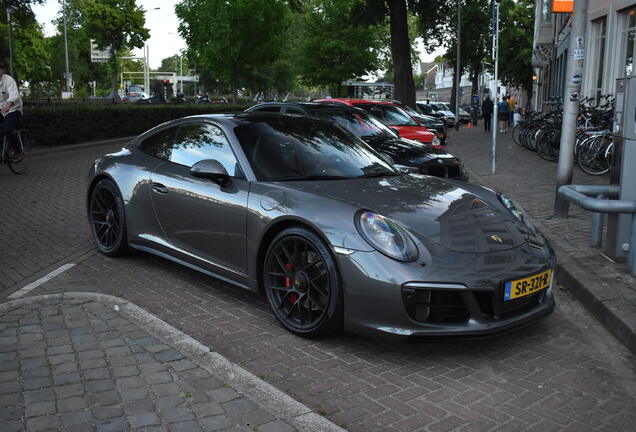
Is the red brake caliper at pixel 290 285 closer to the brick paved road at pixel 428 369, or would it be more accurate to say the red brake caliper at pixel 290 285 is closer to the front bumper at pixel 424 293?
the brick paved road at pixel 428 369

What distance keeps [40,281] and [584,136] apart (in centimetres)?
1081

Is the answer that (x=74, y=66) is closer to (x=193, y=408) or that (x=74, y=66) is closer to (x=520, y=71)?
(x=520, y=71)

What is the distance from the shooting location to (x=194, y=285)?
17.5 feet

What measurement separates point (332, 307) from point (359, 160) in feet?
5.32

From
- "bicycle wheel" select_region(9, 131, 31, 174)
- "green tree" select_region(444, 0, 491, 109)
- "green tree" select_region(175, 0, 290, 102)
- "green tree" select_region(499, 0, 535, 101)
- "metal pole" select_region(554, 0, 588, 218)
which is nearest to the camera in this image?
"metal pole" select_region(554, 0, 588, 218)

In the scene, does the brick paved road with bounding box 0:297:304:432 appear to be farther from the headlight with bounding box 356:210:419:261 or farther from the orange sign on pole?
the orange sign on pole

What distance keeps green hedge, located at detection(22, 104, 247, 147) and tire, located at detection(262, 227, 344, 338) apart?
1326 centimetres

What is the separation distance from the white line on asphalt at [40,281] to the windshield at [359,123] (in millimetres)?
5619

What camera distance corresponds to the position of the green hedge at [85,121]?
16250mm

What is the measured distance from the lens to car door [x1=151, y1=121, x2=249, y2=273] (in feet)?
15.1

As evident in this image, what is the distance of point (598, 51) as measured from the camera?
57.9 ft

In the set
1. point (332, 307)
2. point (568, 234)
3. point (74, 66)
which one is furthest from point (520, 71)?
point (332, 307)

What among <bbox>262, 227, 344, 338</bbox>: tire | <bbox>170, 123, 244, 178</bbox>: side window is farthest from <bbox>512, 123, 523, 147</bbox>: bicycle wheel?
<bbox>262, 227, 344, 338</bbox>: tire

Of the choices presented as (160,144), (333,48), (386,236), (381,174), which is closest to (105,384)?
(386,236)
